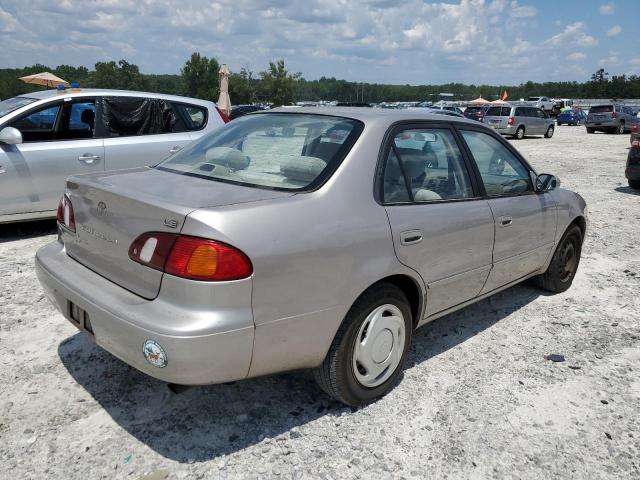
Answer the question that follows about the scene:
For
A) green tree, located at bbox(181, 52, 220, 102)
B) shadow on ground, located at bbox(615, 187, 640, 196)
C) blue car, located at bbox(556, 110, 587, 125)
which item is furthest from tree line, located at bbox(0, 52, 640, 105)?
shadow on ground, located at bbox(615, 187, 640, 196)

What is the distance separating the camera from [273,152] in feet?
10.0

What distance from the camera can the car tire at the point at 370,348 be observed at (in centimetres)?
271

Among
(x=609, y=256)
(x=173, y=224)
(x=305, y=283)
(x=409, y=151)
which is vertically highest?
(x=409, y=151)

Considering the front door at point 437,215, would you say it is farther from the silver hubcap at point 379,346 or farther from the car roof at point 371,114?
the silver hubcap at point 379,346

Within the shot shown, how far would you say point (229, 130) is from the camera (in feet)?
11.6

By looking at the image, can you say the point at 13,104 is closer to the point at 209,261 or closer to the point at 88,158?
the point at 88,158

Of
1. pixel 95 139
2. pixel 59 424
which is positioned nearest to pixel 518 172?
pixel 59 424

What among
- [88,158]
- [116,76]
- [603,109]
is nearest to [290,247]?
[88,158]

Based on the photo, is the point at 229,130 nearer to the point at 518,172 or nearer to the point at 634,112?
the point at 518,172

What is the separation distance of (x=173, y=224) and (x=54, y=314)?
2317 millimetres

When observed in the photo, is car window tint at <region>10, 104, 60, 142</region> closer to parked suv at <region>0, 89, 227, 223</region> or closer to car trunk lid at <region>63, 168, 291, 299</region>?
parked suv at <region>0, 89, 227, 223</region>

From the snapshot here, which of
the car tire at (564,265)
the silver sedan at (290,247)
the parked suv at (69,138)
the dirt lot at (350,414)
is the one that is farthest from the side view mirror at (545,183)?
the parked suv at (69,138)

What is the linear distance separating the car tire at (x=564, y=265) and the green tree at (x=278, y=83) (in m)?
72.8

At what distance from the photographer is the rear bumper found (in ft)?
7.14
